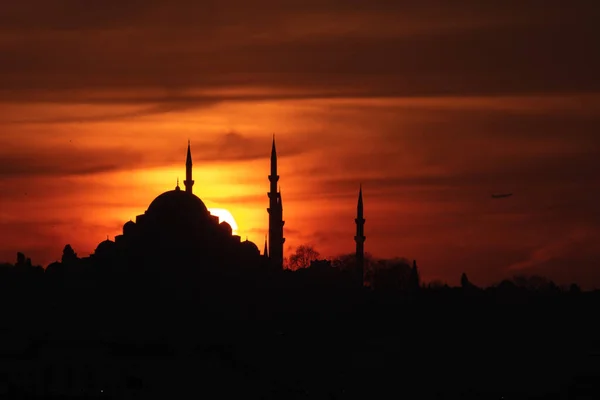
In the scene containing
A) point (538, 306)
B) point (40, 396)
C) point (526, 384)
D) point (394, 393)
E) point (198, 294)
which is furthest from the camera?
point (538, 306)

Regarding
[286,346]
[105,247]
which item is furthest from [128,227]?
[286,346]

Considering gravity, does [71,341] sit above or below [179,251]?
below

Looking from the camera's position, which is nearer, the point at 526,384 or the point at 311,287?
the point at 526,384

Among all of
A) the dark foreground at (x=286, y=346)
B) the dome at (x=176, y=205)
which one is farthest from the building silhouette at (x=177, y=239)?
the dark foreground at (x=286, y=346)

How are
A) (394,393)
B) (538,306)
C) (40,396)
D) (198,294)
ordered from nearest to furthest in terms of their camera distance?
(40,396)
(394,393)
(198,294)
(538,306)

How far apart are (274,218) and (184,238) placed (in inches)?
215

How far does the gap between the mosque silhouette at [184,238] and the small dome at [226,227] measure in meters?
0.14

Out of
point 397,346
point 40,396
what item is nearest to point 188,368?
point 40,396

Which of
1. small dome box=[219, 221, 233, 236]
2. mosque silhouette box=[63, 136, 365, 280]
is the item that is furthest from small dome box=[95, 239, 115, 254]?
small dome box=[219, 221, 233, 236]

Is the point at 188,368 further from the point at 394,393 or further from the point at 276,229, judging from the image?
the point at 276,229

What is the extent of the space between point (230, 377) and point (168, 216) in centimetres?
2185

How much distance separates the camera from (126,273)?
336ft

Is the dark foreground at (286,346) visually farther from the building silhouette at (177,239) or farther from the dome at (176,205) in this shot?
the dome at (176,205)

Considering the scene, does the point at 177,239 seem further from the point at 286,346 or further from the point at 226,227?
the point at 286,346
